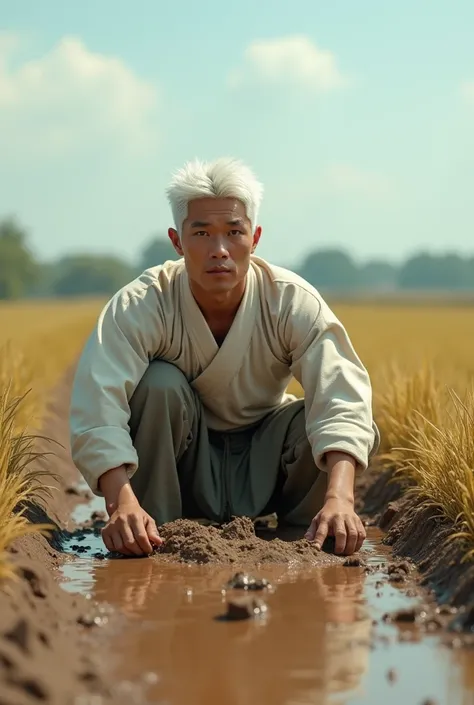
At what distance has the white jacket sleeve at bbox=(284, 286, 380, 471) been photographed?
155 inches

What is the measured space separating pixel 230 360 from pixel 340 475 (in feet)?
2.26

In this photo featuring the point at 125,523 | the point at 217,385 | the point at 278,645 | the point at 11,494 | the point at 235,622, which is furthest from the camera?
the point at 217,385

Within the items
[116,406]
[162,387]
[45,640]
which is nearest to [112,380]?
[116,406]

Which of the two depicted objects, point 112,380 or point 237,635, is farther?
point 112,380

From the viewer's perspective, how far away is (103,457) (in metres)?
3.78

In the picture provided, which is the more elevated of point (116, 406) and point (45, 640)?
point (116, 406)

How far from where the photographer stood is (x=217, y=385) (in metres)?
4.31

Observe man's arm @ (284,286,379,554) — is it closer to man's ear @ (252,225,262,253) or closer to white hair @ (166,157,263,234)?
man's ear @ (252,225,262,253)

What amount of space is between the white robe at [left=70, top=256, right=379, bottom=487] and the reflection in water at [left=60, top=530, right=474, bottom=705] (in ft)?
1.86

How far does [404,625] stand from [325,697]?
1.93 feet

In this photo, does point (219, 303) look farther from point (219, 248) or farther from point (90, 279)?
point (90, 279)

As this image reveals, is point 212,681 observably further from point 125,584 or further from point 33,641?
point 125,584

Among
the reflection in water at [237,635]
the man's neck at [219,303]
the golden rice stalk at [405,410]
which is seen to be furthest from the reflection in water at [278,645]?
the golden rice stalk at [405,410]

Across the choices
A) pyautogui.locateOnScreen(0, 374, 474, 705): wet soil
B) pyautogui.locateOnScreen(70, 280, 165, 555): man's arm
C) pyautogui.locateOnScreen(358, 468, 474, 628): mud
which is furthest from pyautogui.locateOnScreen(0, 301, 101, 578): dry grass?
pyautogui.locateOnScreen(358, 468, 474, 628): mud
